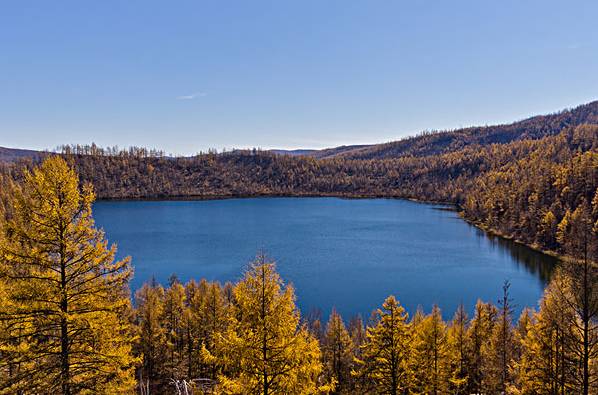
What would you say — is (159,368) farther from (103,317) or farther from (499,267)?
(499,267)

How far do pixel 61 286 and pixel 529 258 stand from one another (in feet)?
261

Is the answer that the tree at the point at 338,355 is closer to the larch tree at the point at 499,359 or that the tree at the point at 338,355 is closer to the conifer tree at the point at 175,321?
the larch tree at the point at 499,359

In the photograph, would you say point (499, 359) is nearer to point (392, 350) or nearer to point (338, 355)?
point (338, 355)

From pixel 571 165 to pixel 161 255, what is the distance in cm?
9521

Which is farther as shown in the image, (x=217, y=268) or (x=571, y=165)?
(x=571, y=165)

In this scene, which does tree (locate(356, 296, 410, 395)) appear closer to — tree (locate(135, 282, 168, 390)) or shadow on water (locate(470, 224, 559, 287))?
tree (locate(135, 282, 168, 390))

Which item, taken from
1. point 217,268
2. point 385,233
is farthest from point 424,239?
point 217,268

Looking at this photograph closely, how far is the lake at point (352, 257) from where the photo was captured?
2104 inches

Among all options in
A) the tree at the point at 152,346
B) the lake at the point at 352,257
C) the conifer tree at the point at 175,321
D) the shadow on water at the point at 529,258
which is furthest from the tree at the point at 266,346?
the shadow on water at the point at 529,258

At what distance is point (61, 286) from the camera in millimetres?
9141

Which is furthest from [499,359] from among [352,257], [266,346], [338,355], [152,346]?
[352,257]

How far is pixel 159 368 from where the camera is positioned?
31.5 meters

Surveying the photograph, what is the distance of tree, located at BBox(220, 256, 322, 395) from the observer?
32.0ft

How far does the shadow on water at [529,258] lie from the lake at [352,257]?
0.16m
